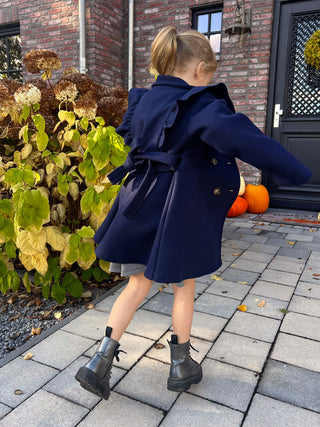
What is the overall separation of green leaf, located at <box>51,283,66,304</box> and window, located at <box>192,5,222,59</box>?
493 centimetres

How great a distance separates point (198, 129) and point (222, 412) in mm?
1191

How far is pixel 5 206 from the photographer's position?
89.4 inches

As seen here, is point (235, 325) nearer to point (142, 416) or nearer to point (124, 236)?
point (142, 416)

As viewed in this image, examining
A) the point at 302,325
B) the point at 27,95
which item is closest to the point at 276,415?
the point at 302,325

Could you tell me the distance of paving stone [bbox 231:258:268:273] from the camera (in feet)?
10.9

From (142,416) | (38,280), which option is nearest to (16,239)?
(38,280)

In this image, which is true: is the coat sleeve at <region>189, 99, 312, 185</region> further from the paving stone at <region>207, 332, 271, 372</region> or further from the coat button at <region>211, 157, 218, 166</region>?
the paving stone at <region>207, 332, 271, 372</region>

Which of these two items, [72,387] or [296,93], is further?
[296,93]

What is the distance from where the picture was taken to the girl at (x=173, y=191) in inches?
55.4

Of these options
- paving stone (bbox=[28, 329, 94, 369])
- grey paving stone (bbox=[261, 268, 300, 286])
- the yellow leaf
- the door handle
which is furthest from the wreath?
paving stone (bbox=[28, 329, 94, 369])

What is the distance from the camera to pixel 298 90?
18.5 feet

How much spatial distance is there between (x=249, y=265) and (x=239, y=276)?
323 millimetres

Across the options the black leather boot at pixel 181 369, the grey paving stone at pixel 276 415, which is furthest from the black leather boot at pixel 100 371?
the grey paving stone at pixel 276 415

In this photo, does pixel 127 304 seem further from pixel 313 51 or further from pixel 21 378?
pixel 313 51
